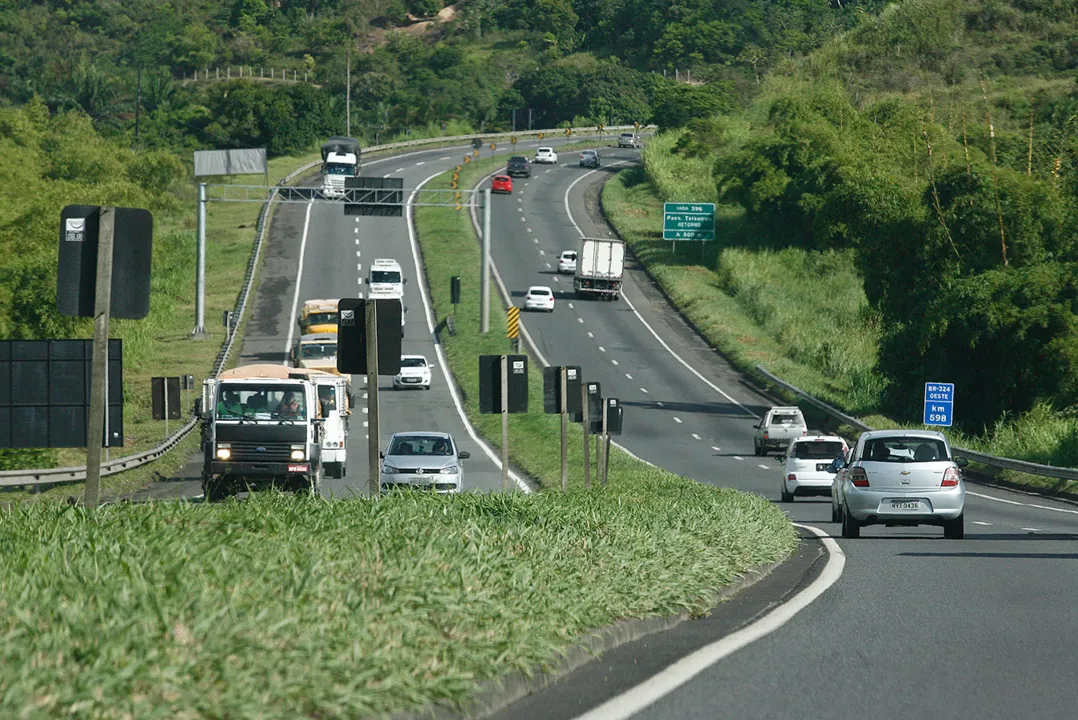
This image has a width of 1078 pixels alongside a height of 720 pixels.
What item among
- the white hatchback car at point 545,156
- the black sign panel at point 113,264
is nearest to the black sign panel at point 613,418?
the black sign panel at point 113,264

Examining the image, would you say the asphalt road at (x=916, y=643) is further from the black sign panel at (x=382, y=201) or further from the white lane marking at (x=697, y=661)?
the black sign panel at (x=382, y=201)

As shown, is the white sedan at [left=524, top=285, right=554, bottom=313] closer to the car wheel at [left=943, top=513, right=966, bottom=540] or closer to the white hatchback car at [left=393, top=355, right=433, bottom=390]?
the white hatchback car at [left=393, top=355, right=433, bottom=390]

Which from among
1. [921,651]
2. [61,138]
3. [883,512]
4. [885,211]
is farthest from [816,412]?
[61,138]

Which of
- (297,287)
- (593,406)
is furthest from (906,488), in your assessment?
(297,287)

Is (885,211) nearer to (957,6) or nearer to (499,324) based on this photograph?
(499,324)

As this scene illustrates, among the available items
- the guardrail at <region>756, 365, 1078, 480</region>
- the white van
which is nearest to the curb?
the guardrail at <region>756, 365, 1078, 480</region>

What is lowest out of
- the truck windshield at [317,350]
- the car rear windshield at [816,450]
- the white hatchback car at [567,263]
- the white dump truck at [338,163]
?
the car rear windshield at [816,450]

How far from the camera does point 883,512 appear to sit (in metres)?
21.2

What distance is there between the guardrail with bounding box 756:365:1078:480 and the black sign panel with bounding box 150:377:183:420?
21486 millimetres

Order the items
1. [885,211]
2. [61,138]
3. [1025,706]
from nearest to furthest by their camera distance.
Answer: [1025,706] → [885,211] → [61,138]

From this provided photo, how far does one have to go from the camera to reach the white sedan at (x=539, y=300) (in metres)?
74.6

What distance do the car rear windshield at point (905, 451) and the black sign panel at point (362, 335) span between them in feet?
29.6

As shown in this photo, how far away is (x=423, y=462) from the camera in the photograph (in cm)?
3272

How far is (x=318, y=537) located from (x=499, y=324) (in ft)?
192
